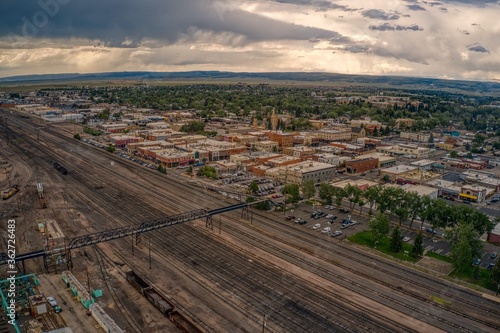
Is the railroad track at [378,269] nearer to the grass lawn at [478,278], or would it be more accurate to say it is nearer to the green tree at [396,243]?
the grass lawn at [478,278]

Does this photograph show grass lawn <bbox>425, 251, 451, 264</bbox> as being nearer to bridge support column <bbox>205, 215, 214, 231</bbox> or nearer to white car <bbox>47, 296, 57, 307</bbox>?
A: bridge support column <bbox>205, 215, 214, 231</bbox>

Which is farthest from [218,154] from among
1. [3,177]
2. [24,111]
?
[24,111]

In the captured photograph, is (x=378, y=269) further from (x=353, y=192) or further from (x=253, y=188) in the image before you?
(x=253, y=188)

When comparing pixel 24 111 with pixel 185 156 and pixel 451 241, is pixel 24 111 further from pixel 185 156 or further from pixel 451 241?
pixel 451 241

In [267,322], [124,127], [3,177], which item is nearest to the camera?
[267,322]

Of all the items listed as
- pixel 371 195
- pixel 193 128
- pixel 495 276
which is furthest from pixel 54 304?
pixel 193 128

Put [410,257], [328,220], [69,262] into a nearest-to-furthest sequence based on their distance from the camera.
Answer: [69,262], [410,257], [328,220]

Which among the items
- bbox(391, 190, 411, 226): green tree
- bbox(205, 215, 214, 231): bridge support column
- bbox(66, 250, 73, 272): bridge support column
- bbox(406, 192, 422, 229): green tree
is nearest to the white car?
bbox(66, 250, 73, 272): bridge support column
